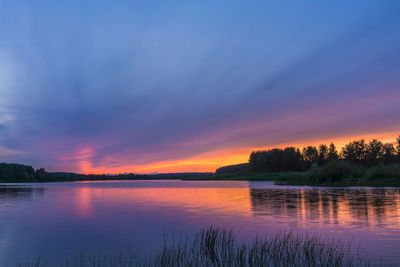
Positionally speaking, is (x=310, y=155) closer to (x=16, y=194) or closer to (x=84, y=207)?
(x=16, y=194)

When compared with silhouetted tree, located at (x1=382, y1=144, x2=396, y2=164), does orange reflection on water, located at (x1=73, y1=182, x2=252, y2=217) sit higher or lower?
lower

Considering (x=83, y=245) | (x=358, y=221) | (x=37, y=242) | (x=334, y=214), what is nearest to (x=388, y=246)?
(x=358, y=221)

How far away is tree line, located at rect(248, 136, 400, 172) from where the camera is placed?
513 feet

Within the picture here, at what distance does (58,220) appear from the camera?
1058 inches

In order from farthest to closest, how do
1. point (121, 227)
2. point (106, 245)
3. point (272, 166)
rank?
point (272, 166) < point (121, 227) < point (106, 245)

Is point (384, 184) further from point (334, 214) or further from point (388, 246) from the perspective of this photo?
point (388, 246)

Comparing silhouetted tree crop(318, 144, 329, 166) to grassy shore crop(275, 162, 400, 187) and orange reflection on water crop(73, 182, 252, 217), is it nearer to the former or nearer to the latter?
grassy shore crop(275, 162, 400, 187)

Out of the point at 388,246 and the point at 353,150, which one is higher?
the point at 353,150

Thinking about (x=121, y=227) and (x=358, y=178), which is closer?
(x=121, y=227)

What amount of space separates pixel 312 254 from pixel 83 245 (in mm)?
12322

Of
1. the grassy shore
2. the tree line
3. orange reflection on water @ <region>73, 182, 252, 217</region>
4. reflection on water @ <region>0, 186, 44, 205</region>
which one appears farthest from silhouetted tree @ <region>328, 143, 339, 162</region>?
reflection on water @ <region>0, 186, 44, 205</region>

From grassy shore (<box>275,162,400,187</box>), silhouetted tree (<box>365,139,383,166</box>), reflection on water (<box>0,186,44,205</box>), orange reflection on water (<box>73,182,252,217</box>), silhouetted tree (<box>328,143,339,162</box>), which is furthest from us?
silhouetted tree (<box>328,143,339,162</box>)

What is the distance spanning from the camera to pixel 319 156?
602 ft

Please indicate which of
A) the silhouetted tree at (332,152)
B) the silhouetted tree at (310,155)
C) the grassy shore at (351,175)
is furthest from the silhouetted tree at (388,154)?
the grassy shore at (351,175)
